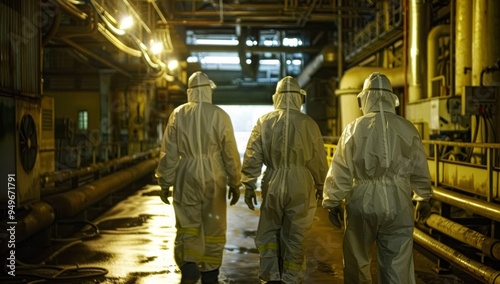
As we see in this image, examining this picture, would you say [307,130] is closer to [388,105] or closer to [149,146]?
[388,105]

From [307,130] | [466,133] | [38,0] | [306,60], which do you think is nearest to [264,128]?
[307,130]

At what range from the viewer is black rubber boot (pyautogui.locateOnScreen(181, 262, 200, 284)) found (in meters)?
5.34

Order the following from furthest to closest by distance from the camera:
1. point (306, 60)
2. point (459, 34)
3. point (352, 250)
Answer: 1. point (306, 60)
2. point (459, 34)
3. point (352, 250)

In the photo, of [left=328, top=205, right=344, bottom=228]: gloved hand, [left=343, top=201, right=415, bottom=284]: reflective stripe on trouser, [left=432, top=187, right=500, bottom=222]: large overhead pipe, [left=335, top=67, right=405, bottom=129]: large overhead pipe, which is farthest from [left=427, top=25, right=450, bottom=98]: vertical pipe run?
[left=343, top=201, right=415, bottom=284]: reflective stripe on trouser

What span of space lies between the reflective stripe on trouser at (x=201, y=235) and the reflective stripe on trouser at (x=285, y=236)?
47 cm

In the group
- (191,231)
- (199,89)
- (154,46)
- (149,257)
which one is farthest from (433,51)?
(191,231)

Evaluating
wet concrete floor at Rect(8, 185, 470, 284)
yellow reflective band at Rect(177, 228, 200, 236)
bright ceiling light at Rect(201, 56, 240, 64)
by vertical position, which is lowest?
wet concrete floor at Rect(8, 185, 470, 284)

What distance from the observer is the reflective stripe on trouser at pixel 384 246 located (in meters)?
3.89

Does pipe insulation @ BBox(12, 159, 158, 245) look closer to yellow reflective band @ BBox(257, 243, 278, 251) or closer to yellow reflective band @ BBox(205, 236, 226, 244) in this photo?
yellow reflective band @ BBox(205, 236, 226, 244)

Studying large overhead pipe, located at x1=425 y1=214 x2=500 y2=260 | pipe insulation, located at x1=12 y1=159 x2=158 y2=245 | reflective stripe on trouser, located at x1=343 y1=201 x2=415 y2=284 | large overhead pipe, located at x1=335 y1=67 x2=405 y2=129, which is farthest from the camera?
large overhead pipe, located at x1=335 y1=67 x2=405 y2=129

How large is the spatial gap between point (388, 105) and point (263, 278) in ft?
6.21

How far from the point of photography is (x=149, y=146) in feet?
68.1

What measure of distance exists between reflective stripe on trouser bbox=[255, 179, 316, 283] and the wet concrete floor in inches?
22.8

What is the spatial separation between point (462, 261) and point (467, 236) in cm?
51
